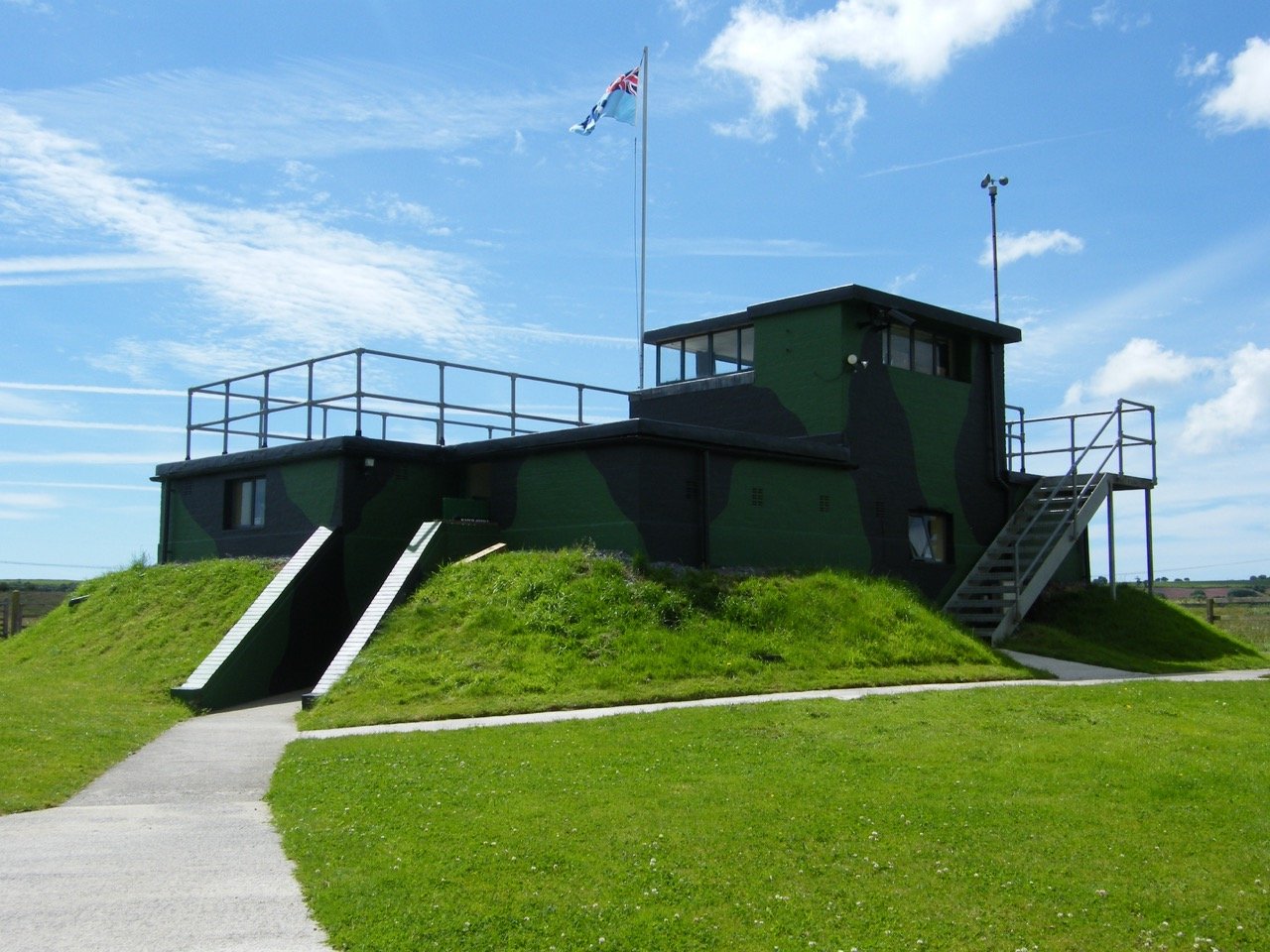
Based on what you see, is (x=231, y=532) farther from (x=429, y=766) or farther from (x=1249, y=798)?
(x=1249, y=798)

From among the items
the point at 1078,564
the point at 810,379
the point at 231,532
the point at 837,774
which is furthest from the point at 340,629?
the point at 1078,564

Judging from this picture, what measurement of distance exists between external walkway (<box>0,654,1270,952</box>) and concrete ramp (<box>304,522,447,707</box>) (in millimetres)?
3461

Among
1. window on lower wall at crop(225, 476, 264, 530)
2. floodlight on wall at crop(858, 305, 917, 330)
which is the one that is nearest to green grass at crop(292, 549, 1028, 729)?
floodlight on wall at crop(858, 305, 917, 330)

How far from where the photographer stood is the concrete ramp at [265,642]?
18.1 meters

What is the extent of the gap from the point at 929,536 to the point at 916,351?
3795mm

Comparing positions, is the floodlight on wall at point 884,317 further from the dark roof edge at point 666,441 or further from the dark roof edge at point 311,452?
the dark roof edge at point 311,452

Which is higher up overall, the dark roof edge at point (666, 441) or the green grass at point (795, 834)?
the dark roof edge at point (666, 441)

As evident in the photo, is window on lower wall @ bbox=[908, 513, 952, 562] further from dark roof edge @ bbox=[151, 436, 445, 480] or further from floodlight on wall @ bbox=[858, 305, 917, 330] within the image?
dark roof edge @ bbox=[151, 436, 445, 480]

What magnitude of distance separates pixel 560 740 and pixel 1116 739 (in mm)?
5271

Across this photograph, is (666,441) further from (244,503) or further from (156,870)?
(156,870)

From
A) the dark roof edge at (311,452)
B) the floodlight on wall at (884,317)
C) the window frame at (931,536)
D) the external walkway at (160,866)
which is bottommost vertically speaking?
the external walkway at (160,866)

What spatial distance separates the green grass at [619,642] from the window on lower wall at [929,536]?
13.4ft

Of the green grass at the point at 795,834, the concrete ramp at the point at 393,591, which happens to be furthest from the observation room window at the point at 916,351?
the green grass at the point at 795,834

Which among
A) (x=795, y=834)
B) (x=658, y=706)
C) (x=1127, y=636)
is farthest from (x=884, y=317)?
(x=795, y=834)
